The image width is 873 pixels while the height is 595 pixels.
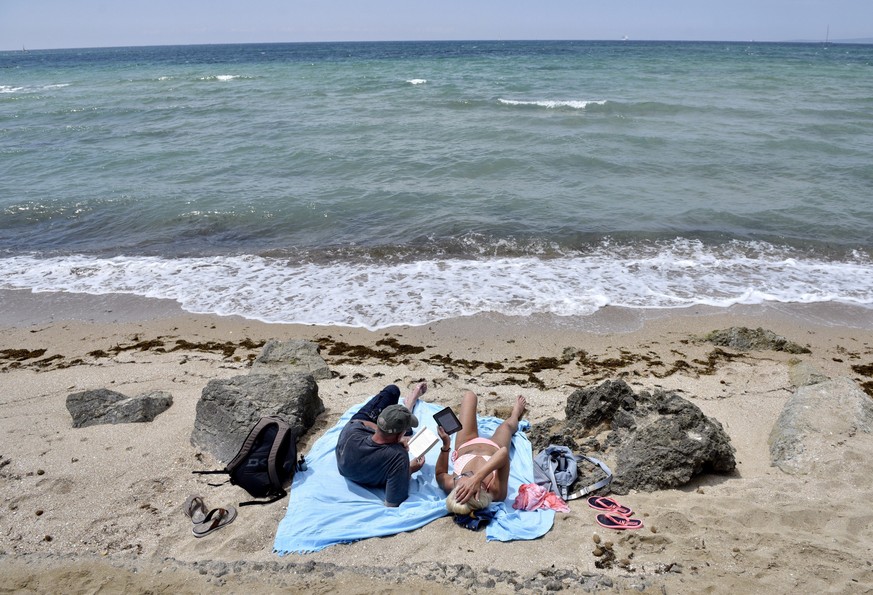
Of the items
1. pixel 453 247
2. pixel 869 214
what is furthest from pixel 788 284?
pixel 453 247

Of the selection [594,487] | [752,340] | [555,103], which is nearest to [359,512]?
[594,487]

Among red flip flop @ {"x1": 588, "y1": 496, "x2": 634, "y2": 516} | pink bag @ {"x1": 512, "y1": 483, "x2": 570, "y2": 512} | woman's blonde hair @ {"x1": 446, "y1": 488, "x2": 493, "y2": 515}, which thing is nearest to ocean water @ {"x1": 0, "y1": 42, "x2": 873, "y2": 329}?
pink bag @ {"x1": 512, "y1": 483, "x2": 570, "y2": 512}

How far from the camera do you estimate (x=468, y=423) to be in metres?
5.60

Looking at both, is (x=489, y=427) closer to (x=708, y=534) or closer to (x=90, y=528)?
(x=708, y=534)

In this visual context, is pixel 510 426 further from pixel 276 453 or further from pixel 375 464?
pixel 276 453

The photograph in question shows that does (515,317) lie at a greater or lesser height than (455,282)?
lesser

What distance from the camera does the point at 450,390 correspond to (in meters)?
6.70

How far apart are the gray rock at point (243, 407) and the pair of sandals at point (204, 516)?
0.61 metres

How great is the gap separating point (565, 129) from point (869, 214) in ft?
33.5

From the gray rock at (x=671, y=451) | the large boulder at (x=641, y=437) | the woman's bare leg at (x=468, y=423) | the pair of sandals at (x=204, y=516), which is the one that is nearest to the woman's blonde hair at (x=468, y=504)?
the woman's bare leg at (x=468, y=423)

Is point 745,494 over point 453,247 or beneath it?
beneath

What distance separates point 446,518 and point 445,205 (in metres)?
9.63

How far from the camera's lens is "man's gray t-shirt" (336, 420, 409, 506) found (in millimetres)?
4906

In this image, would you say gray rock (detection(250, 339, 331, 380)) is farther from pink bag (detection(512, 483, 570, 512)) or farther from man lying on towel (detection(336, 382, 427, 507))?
pink bag (detection(512, 483, 570, 512))
